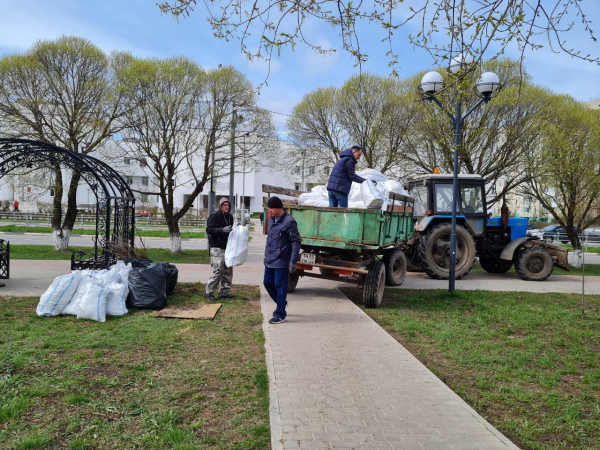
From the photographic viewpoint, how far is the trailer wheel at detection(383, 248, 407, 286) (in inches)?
397

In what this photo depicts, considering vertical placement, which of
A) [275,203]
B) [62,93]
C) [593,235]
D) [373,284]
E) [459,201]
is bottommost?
[373,284]

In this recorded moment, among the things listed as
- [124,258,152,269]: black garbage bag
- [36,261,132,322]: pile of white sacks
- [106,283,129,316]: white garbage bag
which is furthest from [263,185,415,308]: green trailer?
[36,261,132,322]: pile of white sacks

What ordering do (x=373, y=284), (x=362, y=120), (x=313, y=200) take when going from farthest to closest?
(x=362, y=120) → (x=313, y=200) → (x=373, y=284)

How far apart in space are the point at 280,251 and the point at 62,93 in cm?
1154

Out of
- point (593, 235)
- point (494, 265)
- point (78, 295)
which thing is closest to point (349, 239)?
point (78, 295)

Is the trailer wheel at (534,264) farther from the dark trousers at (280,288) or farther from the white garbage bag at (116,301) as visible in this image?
the white garbage bag at (116,301)

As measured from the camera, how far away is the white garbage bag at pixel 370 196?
8312 mm

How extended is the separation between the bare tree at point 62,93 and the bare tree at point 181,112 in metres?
0.87

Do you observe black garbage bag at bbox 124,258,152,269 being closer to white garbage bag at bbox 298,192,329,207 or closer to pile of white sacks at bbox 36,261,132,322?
pile of white sacks at bbox 36,261,132,322

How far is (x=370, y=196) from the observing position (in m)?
8.34

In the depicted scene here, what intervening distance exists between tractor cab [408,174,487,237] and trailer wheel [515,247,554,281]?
1.52 meters

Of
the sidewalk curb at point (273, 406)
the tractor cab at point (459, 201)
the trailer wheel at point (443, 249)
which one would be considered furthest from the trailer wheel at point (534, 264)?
the sidewalk curb at point (273, 406)

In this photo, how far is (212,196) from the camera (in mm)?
14969

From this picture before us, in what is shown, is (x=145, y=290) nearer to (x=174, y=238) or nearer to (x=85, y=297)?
(x=85, y=297)
